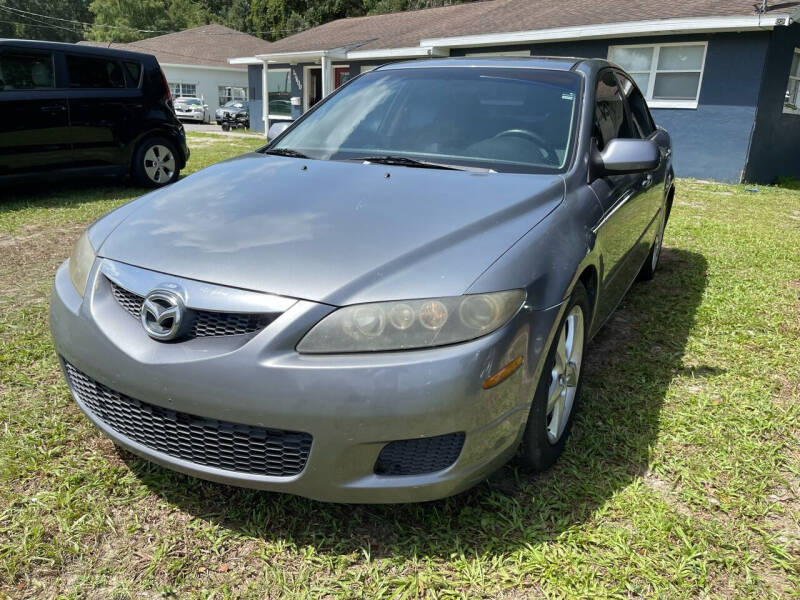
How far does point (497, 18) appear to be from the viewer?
1686cm

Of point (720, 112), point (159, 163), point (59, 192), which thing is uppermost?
point (720, 112)

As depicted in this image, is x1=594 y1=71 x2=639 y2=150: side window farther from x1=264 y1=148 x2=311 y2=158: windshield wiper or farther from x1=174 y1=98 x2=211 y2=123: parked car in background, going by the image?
x1=174 y1=98 x2=211 y2=123: parked car in background

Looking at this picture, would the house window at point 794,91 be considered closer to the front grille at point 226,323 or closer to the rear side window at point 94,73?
the rear side window at point 94,73

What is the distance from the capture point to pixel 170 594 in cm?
186

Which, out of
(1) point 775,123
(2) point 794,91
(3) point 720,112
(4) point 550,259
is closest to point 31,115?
(4) point 550,259

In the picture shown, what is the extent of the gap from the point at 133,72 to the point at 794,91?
42.7ft

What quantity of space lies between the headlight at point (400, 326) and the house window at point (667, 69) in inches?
515

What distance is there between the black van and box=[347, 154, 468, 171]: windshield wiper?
18.5 ft

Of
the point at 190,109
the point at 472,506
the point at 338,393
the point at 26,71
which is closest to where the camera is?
the point at 338,393

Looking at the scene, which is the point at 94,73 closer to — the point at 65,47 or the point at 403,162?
the point at 65,47

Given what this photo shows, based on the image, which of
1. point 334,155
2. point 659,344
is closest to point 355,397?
point 334,155

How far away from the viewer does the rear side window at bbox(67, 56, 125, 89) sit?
7414 mm

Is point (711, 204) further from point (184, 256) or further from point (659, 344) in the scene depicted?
point (184, 256)

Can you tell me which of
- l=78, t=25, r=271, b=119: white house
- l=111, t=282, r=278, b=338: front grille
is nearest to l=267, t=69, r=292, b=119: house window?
l=78, t=25, r=271, b=119: white house
